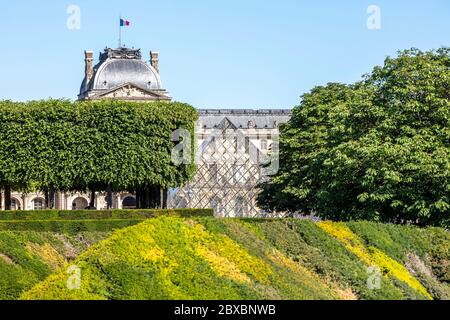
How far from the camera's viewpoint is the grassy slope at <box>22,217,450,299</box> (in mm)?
15883

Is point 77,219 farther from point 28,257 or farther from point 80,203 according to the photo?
point 80,203

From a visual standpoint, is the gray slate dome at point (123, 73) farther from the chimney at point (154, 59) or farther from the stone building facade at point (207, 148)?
the chimney at point (154, 59)

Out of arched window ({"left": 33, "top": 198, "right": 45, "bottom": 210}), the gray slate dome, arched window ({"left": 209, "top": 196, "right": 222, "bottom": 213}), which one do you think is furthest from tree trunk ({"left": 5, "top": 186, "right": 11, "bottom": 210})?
the gray slate dome

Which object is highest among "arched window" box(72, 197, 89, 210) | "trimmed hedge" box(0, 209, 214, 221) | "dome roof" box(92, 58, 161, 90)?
"dome roof" box(92, 58, 161, 90)

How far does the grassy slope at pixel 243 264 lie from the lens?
15.9 meters

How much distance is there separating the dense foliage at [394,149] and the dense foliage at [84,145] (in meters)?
8.39

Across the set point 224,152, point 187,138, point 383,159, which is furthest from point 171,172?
point 224,152

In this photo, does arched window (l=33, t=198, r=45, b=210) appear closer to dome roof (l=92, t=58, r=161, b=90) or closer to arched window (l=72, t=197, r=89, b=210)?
arched window (l=72, t=197, r=89, b=210)

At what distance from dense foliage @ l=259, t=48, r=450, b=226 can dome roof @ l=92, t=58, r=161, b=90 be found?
248 ft

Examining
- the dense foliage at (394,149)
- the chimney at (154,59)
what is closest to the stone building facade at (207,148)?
the chimney at (154,59)

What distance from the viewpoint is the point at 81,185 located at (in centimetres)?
5244

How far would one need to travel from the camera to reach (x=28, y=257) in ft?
71.4

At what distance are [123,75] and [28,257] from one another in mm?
100127

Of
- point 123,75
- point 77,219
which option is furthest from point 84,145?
point 123,75
